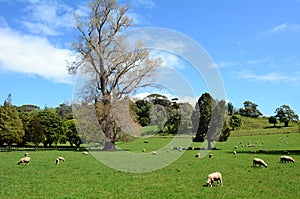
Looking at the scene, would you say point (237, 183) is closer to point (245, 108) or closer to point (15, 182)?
point (15, 182)

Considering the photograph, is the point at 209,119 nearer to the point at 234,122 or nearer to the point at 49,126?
the point at 49,126

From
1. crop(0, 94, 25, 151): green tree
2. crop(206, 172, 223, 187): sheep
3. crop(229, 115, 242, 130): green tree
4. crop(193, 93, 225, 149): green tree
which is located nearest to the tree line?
crop(0, 94, 25, 151): green tree

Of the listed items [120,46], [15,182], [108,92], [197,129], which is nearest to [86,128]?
[108,92]

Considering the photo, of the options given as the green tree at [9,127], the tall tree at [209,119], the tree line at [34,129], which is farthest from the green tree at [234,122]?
the green tree at [9,127]

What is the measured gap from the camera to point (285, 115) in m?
115

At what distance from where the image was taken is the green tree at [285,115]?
114 meters

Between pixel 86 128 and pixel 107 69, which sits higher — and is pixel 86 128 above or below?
below

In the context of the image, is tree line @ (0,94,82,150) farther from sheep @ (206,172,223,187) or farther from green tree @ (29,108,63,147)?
sheep @ (206,172,223,187)

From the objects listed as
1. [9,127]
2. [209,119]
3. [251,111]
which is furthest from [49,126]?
[251,111]

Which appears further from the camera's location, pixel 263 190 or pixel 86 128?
pixel 86 128

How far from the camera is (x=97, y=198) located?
13.3 metres

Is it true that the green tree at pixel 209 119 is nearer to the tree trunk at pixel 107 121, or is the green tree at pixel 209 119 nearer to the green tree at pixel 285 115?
the tree trunk at pixel 107 121

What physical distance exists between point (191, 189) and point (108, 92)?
36032mm

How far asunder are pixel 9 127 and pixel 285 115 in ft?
303
